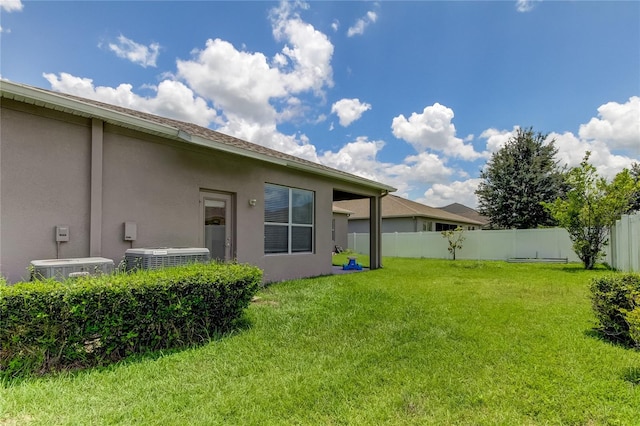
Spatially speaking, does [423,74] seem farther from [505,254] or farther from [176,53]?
[505,254]

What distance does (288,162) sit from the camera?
8477 millimetres

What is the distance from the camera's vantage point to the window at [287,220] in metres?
8.82

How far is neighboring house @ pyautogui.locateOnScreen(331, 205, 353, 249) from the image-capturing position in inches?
909

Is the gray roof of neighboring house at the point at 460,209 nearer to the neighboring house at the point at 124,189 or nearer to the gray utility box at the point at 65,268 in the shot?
the neighboring house at the point at 124,189

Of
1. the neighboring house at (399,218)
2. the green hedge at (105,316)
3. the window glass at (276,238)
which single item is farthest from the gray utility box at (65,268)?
the neighboring house at (399,218)

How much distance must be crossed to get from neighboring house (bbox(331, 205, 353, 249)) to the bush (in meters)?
18.3

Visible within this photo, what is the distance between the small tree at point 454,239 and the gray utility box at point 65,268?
676 inches

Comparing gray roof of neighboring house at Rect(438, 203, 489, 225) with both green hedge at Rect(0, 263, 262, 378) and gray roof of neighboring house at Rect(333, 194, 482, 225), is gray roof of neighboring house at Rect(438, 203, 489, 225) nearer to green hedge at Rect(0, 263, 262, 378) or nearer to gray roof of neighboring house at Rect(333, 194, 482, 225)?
gray roof of neighboring house at Rect(333, 194, 482, 225)

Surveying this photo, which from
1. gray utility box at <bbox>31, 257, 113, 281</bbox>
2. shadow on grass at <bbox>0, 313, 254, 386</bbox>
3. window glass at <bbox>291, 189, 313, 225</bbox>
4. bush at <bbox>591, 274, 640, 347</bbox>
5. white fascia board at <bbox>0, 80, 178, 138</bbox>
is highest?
white fascia board at <bbox>0, 80, 178, 138</bbox>

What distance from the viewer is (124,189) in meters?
5.85

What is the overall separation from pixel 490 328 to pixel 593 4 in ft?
26.9

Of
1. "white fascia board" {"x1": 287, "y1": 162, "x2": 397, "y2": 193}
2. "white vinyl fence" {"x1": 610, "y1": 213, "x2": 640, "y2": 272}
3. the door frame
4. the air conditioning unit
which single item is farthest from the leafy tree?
the air conditioning unit

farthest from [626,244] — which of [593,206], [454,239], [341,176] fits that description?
[454,239]

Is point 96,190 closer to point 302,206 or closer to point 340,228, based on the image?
point 302,206
